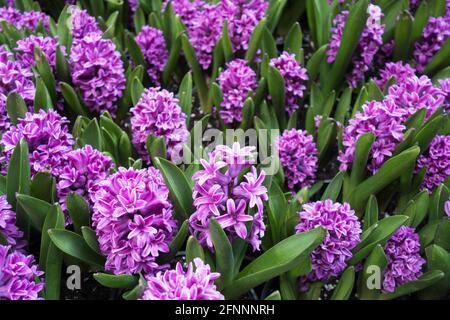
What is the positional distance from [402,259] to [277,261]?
439 mm

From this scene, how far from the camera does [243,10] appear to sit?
93.0 inches

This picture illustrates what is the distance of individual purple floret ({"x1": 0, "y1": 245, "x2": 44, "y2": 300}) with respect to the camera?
138 cm

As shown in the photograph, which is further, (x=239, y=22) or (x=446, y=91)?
(x=239, y=22)

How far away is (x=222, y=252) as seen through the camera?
1426mm

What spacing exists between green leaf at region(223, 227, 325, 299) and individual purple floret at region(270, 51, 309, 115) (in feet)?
2.87

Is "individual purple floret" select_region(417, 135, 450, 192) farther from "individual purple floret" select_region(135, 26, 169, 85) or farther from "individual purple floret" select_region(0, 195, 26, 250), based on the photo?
"individual purple floret" select_region(0, 195, 26, 250)

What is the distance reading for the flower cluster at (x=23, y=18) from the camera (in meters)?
2.44

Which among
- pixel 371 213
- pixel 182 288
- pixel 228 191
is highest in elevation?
pixel 228 191

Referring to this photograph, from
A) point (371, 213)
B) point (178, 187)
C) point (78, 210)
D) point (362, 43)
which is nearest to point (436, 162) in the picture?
point (371, 213)

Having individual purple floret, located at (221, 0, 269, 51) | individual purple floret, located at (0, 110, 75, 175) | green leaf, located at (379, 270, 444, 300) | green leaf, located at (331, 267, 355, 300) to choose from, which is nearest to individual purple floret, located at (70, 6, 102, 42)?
individual purple floret, located at (221, 0, 269, 51)

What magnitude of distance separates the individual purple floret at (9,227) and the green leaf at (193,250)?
494 mm

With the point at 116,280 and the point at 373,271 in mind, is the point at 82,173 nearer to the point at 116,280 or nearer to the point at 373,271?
the point at 116,280
